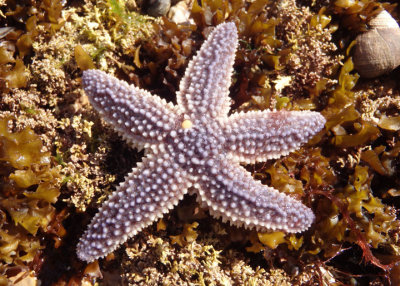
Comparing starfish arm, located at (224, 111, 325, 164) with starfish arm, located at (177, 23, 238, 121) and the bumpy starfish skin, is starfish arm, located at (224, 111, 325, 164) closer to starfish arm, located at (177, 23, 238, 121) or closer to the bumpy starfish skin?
the bumpy starfish skin

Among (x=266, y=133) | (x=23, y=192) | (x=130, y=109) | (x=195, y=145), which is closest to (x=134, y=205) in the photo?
(x=195, y=145)

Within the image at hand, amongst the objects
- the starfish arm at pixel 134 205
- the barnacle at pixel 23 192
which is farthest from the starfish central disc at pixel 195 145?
the barnacle at pixel 23 192

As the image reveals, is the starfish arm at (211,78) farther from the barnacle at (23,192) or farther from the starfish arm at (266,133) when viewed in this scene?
the barnacle at (23,192)

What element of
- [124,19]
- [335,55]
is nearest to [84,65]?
[124,19]

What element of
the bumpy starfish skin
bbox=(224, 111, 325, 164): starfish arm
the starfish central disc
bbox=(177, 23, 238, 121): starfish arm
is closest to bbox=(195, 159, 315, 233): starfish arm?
the bumpy starfish skin

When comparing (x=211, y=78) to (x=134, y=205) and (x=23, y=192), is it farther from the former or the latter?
(x=23, y=192)

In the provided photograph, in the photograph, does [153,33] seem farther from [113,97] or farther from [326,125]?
[326,125]
